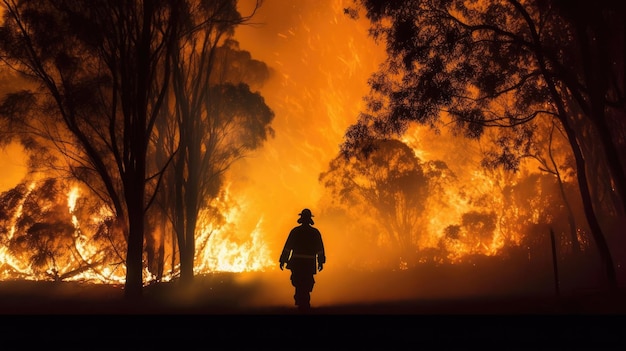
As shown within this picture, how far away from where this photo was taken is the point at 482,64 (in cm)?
1945

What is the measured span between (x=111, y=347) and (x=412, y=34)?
13.1m

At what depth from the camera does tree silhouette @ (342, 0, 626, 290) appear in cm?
1562

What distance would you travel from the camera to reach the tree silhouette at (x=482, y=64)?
51.2 feet

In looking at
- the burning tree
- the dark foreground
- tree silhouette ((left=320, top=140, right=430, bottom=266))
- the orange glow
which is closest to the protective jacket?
the dark foreground

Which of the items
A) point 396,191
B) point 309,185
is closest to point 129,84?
point 396,191

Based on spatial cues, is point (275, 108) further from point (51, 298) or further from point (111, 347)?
point (111, 347)

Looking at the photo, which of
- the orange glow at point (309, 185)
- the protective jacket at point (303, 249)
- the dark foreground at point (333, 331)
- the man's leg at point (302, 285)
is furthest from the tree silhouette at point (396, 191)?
the dark foreground at point (333, 331)

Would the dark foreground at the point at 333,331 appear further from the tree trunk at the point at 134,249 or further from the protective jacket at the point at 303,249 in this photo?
the tree trunk at the point at 134,249

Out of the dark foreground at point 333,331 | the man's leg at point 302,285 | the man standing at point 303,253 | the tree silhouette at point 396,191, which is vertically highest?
the tree silhouette at point 396,191

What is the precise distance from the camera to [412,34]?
17234mm

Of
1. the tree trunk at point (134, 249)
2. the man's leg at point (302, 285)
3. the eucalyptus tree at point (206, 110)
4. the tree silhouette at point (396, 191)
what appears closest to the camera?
the man's leg at point (302, 285)

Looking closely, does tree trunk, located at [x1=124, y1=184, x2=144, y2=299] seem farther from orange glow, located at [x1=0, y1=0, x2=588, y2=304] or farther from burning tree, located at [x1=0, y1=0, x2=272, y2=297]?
orange glow, located at [x1=0, y1=0, x2=588, y2=304]

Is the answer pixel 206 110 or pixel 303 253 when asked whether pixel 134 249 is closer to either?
pixel 303 253

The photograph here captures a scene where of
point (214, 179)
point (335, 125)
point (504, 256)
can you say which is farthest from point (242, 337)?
point (335, 125)
